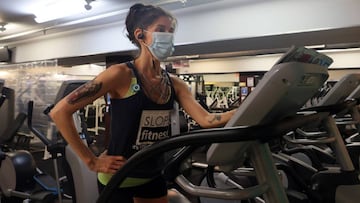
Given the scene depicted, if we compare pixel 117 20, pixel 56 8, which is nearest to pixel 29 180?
pixel 56 8

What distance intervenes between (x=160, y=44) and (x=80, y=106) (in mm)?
492

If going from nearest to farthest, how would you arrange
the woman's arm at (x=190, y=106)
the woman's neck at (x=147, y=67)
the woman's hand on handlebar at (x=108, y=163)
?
the woman's hand on handlebar at (x=108, y=163) < the woman's neck at (x=147, y=67) < the woman's arm at (x=190, y=106)

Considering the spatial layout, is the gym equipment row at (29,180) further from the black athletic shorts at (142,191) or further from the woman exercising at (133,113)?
the black athletic shorts at (142,191)

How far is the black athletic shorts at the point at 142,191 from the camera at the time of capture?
1.50 meters

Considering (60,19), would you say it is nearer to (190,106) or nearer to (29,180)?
(29,180)

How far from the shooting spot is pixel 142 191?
1.56 m

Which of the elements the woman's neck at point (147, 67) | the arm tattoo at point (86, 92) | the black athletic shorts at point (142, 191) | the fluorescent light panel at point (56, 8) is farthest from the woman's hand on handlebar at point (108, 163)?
the fluorescent light panel at point (56, 8)

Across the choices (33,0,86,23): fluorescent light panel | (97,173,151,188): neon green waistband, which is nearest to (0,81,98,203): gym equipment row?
(97,173,151,188): neon green waistband

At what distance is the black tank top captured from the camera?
4.82 ft

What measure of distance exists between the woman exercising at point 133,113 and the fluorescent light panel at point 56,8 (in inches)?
136

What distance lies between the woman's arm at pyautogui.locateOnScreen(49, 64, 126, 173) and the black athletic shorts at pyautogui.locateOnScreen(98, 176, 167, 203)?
4.9 inches

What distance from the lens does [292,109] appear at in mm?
960

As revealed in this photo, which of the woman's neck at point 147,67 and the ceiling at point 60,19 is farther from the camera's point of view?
the ceiling at point 60,19

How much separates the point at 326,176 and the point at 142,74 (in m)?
1.42
